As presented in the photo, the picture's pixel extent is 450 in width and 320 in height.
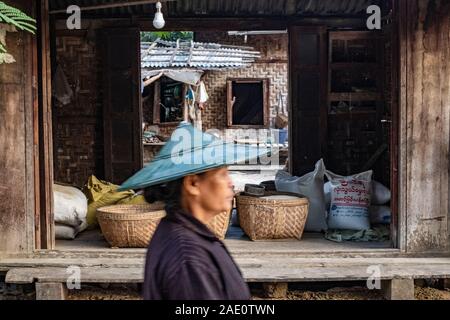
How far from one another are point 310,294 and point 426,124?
6.29 feet

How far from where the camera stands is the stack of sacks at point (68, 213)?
6523mm

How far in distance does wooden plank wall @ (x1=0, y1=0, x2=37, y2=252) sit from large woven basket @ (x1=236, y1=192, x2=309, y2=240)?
6.84 feet

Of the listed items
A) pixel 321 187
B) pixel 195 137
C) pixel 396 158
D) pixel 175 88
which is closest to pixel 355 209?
pixel 321 187

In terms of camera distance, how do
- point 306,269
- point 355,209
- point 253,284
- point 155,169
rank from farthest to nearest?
1. point 355,209
2. point 253,284
3. point 306,269
4. point 155,169

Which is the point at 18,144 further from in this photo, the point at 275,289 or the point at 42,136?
the point at 275,289

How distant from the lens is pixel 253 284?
598 centimetres

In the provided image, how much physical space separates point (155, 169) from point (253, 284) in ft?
12.9

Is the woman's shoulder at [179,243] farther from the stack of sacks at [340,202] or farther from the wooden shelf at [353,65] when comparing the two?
the wooden shelf at [353,65]

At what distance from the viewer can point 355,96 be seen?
8766 mm

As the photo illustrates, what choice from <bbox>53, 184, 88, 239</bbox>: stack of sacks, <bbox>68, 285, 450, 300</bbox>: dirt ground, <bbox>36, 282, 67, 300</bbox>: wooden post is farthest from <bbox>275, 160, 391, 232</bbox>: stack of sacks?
<bbox>36, 282, 67, 300</bbox>: wooden post

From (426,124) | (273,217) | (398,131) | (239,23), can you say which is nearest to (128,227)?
(273,217)

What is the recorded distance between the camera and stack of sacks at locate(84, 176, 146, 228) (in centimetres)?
711

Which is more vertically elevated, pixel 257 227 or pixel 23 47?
pixel 23 47

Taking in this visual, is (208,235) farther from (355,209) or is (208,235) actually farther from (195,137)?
(355,209)
